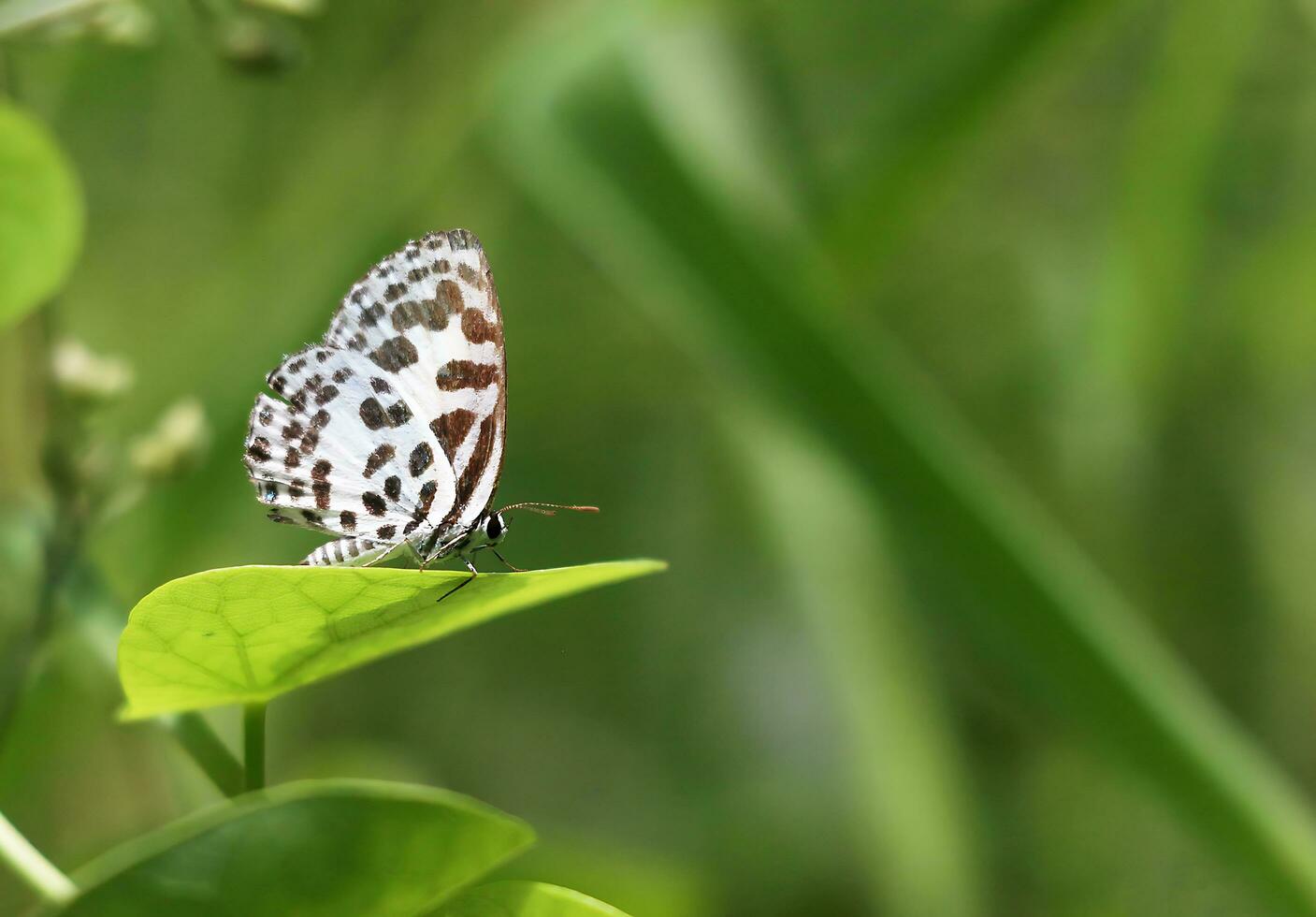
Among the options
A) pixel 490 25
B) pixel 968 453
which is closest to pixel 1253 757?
pixel 968 453

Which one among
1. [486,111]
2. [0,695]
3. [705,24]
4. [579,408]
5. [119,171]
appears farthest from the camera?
[579,408]

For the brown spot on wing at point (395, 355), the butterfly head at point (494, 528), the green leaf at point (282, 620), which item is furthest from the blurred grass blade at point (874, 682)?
the green leaf at point (282, 620)

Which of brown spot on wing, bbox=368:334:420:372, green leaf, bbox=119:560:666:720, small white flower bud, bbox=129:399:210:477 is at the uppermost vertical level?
brown spot on wing, bbox=368:334:420:372

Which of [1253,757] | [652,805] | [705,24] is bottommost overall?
[652,805]

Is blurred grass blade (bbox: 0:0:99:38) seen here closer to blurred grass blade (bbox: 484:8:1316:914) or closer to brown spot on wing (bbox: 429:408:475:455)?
brown spot on wing (bbox: 429:408:475:455)

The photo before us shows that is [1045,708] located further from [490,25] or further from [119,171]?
[119,171]

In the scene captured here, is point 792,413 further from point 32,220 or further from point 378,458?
point 32,220

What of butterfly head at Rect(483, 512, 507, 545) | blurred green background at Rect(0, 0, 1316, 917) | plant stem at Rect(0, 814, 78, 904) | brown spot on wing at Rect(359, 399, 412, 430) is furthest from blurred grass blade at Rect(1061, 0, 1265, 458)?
plant stem at Rect(0, 814, 78, 904)
